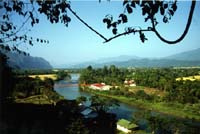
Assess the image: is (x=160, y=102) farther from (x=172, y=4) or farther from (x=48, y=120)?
(x=172, y=4)

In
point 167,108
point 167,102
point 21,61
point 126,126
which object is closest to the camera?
point 126,126

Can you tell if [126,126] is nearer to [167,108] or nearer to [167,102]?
[167,108]

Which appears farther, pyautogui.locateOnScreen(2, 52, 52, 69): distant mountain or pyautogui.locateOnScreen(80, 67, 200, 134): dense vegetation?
pyautogui.locateOnScreen(80, 67, 200, 134): dense vegetation

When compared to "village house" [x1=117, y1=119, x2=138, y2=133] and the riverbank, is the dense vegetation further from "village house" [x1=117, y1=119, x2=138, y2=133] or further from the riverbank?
"village house" [x1=117, y1=119, x2=138, y2=133]

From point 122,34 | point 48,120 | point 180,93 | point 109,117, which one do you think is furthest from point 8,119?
point 180,93

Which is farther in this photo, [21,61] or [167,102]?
[21,61]

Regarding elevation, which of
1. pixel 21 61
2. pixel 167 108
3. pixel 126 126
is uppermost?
pixel 21 61

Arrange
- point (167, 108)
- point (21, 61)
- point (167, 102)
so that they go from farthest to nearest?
point (21, 61)
point (167, 102)
point (167, 108)

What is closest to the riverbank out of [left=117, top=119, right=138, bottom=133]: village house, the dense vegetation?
the dense vegetation

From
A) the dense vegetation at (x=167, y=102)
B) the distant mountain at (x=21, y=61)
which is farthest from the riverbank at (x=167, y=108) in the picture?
the distant mountain at (x=21, y=61)

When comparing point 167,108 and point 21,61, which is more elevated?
point 21,61

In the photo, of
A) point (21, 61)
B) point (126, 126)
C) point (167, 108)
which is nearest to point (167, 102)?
point (167, 108)

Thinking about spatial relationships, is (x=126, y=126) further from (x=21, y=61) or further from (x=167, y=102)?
(x=21, y=61)

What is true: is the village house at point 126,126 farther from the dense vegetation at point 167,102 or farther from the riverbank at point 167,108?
the riverbank at point 167,108
